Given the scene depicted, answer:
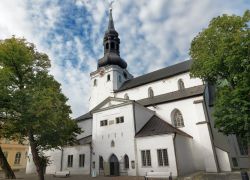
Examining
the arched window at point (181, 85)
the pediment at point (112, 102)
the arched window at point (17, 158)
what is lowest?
the arched window at point (17, 158)

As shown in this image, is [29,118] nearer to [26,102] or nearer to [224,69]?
[26,102]

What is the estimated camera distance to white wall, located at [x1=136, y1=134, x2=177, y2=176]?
734 inches

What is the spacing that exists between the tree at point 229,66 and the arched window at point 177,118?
624 centimetres

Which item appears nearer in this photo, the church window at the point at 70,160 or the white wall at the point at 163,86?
the church window at the point at 70,160

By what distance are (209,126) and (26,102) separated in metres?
18.2

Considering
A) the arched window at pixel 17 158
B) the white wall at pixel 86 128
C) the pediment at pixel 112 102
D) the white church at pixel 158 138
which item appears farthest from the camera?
the arched window at pixel 17 158

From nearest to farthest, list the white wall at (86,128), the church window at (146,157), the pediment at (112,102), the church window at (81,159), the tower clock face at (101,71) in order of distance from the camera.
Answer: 1. the church window at (146,157)
2. the pediment at (112,102)
3. the church window at (81,159)
4. the white wall at (86,128)
5. the tower clock face at (101,71)

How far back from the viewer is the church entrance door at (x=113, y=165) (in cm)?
2166

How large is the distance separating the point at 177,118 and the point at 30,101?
55.9 feet

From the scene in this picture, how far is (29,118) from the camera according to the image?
609 inches

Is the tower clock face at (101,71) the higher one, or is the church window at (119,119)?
the tower clock face at (101,71)

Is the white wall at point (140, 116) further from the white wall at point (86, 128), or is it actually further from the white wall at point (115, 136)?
the white wall at point (86, 128)

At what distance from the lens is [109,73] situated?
35688 mm

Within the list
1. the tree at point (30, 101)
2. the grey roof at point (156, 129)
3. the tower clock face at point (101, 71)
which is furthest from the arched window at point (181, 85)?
the tree at point (30, 101)
